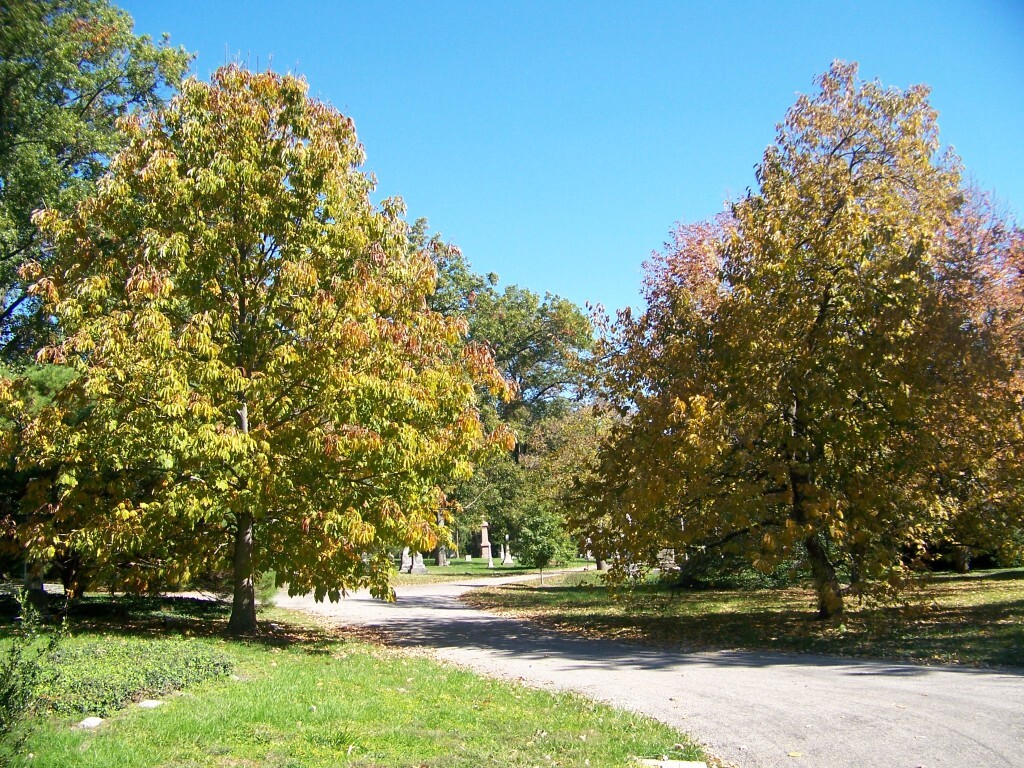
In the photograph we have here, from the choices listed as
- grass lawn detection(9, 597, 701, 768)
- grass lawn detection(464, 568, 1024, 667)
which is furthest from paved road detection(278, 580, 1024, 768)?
grass lawn detection(464, 568, 1024, 667)

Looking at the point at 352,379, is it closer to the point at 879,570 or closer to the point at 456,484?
the point at 879,570

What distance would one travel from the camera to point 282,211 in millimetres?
11969

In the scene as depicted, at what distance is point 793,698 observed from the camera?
8078mm

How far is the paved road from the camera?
19.9ft

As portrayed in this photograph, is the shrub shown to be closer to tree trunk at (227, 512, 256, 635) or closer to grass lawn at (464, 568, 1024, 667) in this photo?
tree trunk at (227, 512, 256, 635)

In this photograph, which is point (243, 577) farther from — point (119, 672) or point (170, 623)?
point (119, 672)

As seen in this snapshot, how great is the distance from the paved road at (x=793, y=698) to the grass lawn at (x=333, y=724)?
68 cm

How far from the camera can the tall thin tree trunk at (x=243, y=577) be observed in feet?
40.2

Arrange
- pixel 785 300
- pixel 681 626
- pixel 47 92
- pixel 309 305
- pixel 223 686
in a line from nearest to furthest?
pixel 223 686, pixel 309 305, pixel 785 300, pixel 681 626, pixel 47 92

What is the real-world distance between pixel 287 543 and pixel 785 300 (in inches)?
369

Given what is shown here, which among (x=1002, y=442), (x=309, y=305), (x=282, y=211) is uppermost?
(x=282, y=211)

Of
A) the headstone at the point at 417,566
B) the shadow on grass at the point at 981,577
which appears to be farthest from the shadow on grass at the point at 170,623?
the headstone at the point at 417,566

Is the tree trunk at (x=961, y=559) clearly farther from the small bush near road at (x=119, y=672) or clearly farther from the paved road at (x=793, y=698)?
the small bush near road at (x=119, y=672)

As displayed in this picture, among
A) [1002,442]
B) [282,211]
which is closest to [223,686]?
[282,211]
